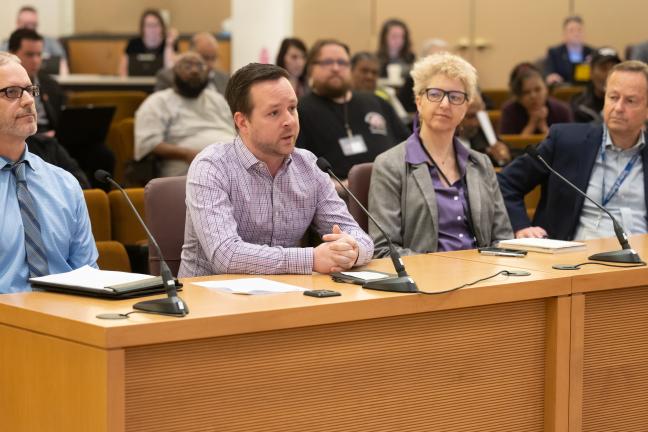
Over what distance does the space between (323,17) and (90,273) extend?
9.49 metres

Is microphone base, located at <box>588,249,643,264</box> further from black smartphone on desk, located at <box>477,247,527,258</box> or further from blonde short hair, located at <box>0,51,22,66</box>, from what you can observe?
blonde short hair, located at <box>0,51,22,66</box>

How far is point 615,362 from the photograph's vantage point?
2971 millimetres

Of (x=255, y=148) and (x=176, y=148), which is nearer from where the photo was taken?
(x=255, y=148)

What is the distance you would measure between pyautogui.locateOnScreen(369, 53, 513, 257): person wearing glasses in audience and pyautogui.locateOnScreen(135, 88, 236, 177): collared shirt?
103 inches

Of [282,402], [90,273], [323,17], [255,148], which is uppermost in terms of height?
[323,17]

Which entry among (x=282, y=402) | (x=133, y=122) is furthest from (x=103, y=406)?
(x=133, y=122)

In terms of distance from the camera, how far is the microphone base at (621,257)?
3083 mm

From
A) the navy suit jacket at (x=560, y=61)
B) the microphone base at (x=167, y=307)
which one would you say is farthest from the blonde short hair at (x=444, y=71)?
the navy suit jacket at (x=560, y=61)

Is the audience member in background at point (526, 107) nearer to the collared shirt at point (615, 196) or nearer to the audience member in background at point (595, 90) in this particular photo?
the audience member in background at point (595, 90)

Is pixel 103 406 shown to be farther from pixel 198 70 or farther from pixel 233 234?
pixel 198 70

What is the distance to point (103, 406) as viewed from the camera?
2123mm

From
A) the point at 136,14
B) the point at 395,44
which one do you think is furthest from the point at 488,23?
the point at 136,14

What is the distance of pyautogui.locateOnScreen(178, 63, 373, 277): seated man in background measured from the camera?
2.98 m

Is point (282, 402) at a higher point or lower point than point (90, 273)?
lower
